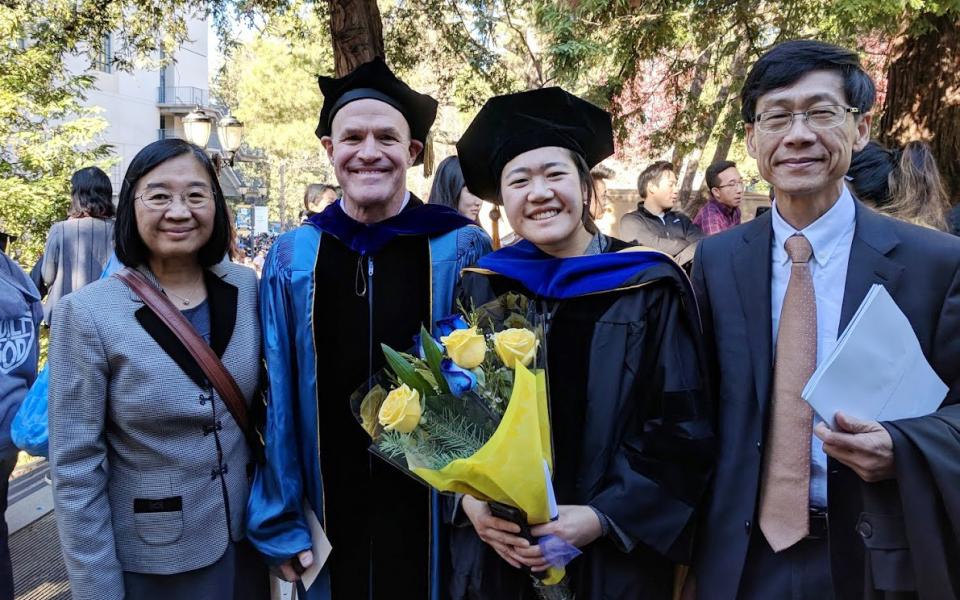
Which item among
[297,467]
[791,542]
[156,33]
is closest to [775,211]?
[791,542]

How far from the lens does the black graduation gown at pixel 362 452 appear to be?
2.39 meters

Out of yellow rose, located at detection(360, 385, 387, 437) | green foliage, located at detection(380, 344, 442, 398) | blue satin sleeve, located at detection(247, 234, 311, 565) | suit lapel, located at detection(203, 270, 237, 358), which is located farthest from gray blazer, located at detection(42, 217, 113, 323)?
green foliage, located at detection(380, 344, 442, 398)

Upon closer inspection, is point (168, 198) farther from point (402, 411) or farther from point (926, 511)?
point (926, 511)

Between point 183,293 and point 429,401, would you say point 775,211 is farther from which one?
point 183,293

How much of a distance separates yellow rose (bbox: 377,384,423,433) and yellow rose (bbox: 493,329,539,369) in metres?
0.23

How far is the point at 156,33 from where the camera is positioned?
7328 millimetres

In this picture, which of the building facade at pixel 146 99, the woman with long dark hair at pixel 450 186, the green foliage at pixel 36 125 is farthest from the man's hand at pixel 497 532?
the building facade at pixel 146 99

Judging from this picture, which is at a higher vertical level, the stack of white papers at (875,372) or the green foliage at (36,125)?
the green foliage at (36,125)

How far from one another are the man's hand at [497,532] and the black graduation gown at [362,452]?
544mm

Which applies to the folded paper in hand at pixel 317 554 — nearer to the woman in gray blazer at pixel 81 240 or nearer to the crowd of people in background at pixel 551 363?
the crowd of people in background at pixel 551 363

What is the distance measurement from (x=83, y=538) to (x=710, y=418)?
1826 millimetres

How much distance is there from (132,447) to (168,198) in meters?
0.77

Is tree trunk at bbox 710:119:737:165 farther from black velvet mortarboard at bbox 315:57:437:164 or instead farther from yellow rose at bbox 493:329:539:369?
yellow rose at bbox 493:329:539:369

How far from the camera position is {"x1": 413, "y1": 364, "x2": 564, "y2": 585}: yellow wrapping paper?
1534 millimetres
